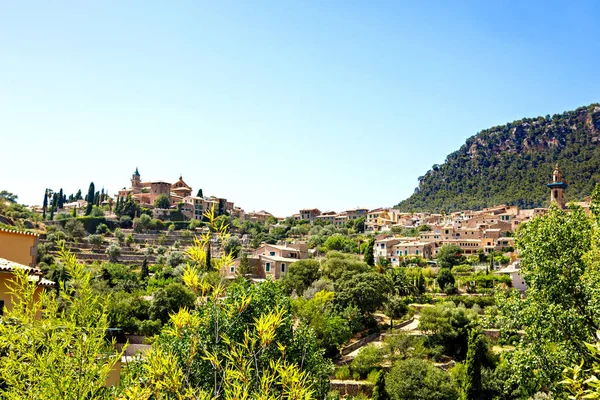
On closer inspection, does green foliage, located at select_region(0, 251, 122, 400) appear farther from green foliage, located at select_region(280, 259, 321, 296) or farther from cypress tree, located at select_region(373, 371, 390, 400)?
green foliage, located at select_region(280, 259, 321, 296)

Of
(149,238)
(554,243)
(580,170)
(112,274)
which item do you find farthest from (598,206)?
(580,170)

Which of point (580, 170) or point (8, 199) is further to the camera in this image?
point (580, 170)

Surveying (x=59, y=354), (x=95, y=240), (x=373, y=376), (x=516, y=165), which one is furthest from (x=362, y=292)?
(x=516, y=165)

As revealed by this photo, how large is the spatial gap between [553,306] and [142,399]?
902 cm

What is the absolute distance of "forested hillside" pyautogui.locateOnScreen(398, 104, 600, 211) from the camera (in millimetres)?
111688

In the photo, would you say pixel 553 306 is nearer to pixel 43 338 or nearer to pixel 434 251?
pixel 43 338

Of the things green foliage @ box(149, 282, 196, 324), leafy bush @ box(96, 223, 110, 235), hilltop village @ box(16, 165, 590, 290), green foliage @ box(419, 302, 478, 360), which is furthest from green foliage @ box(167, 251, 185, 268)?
green foliage @ box(419, 302, 478, 360)

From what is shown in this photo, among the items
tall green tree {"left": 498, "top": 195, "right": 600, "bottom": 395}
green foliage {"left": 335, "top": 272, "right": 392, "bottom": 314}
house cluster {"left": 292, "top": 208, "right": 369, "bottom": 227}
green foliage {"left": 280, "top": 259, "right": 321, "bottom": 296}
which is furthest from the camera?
house cluster {"left": 292, "top": 208, "right": 369, "bottom": 227}

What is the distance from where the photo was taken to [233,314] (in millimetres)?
7211

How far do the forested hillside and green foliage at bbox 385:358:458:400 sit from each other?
8822 centimetres

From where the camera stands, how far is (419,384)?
23969 mm

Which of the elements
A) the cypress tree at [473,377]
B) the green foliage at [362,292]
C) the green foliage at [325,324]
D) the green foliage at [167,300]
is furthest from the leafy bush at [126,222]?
the cypress tree at [473,377]

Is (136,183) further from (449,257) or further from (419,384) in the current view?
(419,384)

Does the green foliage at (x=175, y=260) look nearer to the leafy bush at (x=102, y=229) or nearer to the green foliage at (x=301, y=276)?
the green foliage at (x=301, y=276)
